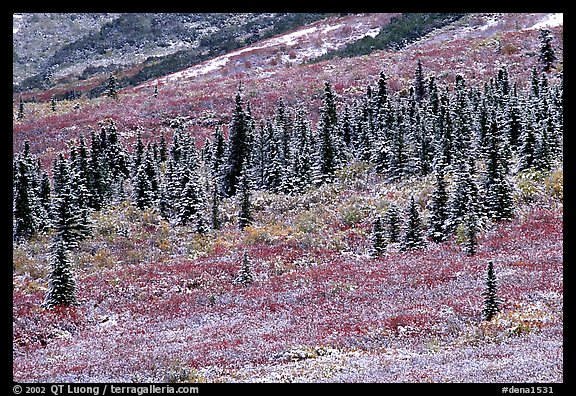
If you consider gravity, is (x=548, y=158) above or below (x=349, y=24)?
below

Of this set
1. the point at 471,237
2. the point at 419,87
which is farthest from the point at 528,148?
the point at 419,87

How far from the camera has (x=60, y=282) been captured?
79.6 ft

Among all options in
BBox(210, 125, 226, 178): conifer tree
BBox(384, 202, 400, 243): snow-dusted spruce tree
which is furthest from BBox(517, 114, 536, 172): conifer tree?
BBox(210, 125, 226, 178): conifer tree

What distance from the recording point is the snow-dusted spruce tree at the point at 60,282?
2383 centimetres

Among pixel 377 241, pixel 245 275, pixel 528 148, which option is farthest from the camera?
pixel 528 148

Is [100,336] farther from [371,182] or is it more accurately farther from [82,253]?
[371,182]

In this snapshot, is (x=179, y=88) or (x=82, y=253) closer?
(x=82, y=253)

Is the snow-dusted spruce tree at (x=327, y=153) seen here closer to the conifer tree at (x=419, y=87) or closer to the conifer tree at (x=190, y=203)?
the conifer tree at (x=190, y=203)

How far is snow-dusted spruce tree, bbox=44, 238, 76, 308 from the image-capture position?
2383cm

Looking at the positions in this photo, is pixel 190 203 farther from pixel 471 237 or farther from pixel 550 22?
pixel 550 22

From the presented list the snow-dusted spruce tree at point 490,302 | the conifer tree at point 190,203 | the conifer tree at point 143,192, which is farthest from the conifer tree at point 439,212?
the conifer tree at point 143,192

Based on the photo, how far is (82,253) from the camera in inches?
1362

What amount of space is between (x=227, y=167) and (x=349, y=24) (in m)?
80.9

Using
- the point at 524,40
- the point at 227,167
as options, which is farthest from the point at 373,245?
the point at 524,40
